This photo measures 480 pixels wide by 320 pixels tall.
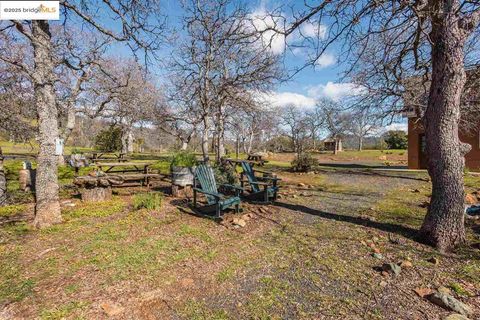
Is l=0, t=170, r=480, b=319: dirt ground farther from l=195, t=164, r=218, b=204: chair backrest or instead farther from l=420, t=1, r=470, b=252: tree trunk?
l=195, t=164, r=218, b=204: chair backrest

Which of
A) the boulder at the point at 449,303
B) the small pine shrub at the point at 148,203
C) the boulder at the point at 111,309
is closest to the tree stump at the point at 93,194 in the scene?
the small pine shrub at the point at 148,203

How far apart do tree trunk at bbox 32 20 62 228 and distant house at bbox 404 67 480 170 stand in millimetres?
7474

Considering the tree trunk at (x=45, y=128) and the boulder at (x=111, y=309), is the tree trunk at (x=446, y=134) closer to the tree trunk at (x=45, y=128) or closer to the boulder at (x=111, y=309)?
the boulder at (x=111, y=309)

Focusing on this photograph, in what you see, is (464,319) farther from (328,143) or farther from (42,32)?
(328,143)

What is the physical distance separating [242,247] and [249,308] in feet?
4.29

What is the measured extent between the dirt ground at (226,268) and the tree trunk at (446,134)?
0.31 meters

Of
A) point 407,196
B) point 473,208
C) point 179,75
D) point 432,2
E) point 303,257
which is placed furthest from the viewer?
point 179,75

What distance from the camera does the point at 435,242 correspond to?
11.2ft

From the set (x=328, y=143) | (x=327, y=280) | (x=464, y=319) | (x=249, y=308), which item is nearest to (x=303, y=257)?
(x=327, y=280)

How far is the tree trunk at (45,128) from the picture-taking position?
3.95 metres

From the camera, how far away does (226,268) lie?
2.90m

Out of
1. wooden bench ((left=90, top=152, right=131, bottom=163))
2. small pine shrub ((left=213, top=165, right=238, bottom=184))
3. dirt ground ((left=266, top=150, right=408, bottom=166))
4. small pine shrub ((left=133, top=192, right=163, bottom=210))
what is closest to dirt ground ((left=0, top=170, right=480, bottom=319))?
small pine shrub ((left=133, top=192, right=163, bottom=210))

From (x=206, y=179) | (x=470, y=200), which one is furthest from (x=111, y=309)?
(x=470, y=200)

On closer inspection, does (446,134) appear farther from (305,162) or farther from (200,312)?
(305,162)
